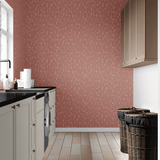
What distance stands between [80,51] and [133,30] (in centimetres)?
127

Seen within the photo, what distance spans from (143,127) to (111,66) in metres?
1.82

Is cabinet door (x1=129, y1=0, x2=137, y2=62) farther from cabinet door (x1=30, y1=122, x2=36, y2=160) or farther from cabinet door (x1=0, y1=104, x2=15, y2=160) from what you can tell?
cabinet door (x1=0, y1=104, x2=15, y2=160)

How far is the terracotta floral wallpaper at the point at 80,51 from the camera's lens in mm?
3645

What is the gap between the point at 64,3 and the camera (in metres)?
3.65

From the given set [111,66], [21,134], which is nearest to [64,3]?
[111,66]

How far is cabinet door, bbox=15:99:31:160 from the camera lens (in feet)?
4.66

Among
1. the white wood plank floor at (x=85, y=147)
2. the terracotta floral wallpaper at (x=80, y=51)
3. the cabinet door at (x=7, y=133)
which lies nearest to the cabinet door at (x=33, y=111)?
the cabinet door at (x=7, y=133)

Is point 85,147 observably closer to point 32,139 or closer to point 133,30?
point 32,139

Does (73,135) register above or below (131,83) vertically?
below

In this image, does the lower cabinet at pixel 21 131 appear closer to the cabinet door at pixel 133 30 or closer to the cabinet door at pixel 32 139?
the cabinet door at pixel 32 139

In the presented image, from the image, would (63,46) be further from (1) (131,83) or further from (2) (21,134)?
(2) (21,134)

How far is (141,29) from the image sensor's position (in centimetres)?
231

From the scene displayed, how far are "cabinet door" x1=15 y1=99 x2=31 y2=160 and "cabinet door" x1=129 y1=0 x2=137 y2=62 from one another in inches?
66.8

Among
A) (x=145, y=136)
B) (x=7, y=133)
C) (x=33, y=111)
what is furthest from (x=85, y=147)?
(x=7, y=133)
